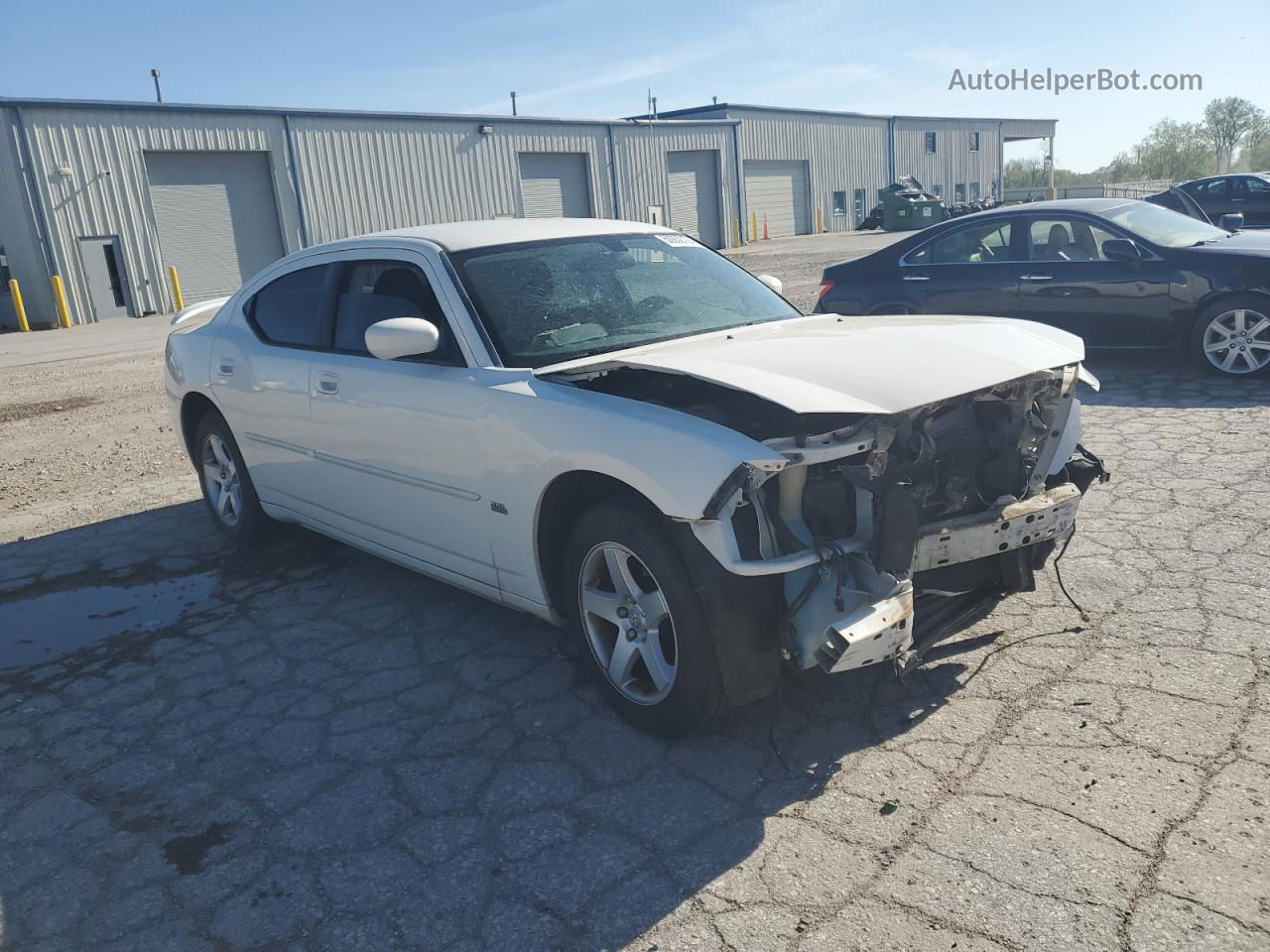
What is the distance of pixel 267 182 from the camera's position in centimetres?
2589

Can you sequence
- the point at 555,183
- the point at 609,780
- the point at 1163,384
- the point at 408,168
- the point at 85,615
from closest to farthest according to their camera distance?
the point at 609,780 → the point at 85,615 → the point at 1163,384 → the point at 408,168 → the point at 555,183

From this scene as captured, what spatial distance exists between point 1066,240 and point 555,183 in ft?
85.7

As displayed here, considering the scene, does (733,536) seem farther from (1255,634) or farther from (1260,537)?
(1260,537)

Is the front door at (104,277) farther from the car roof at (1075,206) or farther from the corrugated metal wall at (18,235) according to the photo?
the car roof at (1075,206)

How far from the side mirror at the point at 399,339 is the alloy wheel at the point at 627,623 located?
1.07m

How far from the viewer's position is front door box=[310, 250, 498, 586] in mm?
3834

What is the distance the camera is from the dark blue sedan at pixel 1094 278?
25.4ft

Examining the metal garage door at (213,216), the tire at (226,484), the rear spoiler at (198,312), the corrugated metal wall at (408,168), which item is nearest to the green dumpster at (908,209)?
the corrugated metal wall at (408,168)

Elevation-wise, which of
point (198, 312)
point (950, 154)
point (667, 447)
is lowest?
point (667, 447)

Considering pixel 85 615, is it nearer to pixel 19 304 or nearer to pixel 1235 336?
pixel 1235 336

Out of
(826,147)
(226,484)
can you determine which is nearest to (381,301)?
(226,484)

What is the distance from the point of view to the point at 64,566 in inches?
221

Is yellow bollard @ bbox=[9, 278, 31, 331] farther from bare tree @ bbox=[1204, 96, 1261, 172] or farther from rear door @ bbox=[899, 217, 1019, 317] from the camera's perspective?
bare tree @ bbox=[1204, 96, 1261, 172]

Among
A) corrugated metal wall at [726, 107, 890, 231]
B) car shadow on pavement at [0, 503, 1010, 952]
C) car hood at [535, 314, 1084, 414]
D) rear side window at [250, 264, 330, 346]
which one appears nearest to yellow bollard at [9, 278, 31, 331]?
rear side window at [250, 264, 330, 346]
